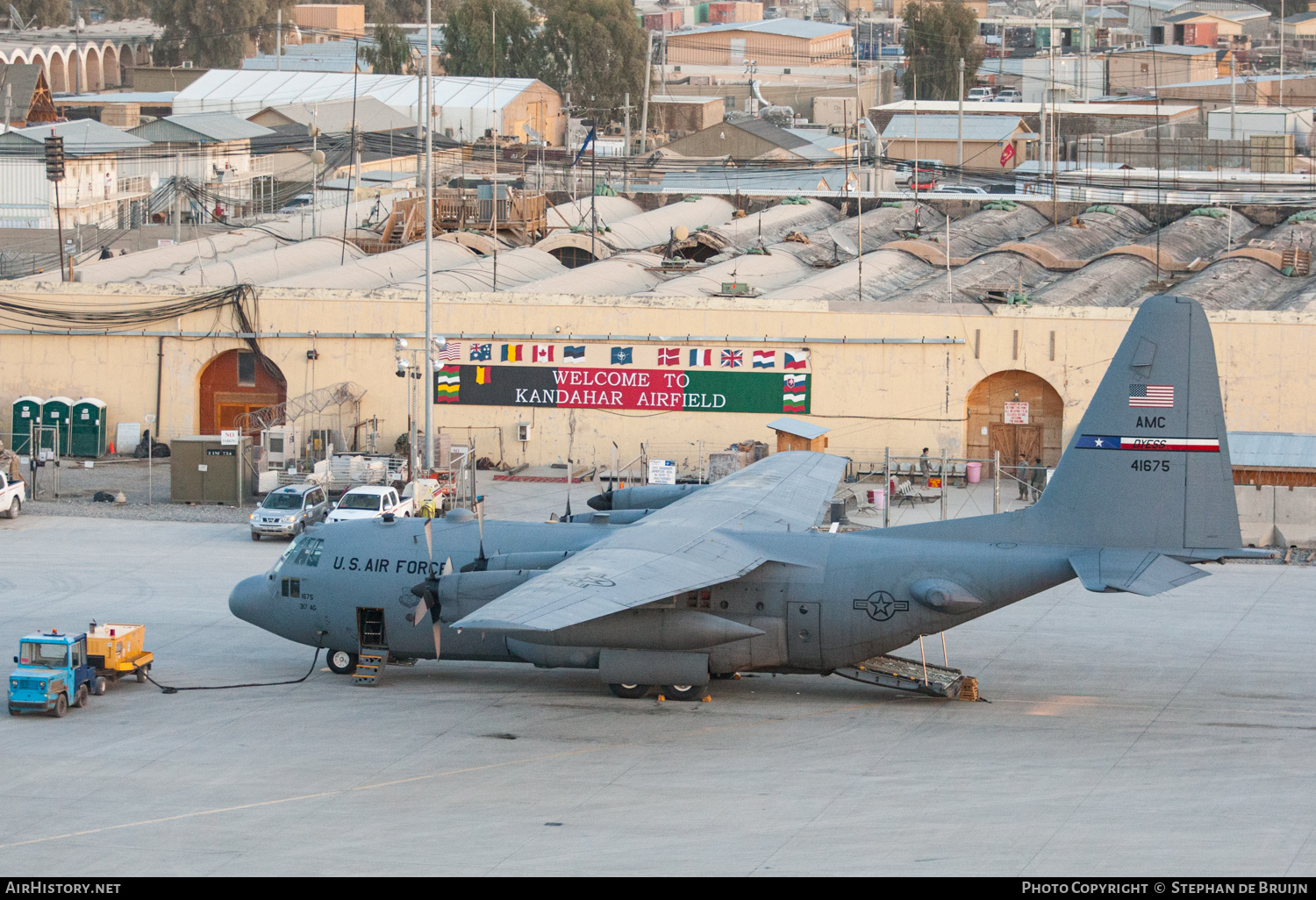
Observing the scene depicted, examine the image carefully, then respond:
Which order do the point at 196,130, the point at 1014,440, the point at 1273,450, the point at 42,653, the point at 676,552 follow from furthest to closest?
the point at 196,130 < the point at 1014,440 < the point at 1273,450 < the point at 42,653 < the point at 676,552

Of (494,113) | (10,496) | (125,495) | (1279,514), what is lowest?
(125,495)

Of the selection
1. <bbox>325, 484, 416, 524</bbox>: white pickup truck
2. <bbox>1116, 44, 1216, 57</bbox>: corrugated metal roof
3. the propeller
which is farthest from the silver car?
<bbox>1116, 44, 1216, 57</bbox>: corrugated metal roof

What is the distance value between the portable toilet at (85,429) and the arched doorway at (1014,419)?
30219mm

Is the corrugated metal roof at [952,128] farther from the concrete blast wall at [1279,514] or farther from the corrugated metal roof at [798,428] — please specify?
the concrete blast wall at [1279,514]

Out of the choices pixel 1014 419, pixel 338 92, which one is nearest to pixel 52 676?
pixel 1014 419

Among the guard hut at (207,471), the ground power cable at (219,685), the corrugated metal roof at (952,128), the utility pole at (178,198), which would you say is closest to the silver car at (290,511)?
the guard hut at (207,471)

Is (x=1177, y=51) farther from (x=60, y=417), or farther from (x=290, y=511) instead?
(x=290, y=511)

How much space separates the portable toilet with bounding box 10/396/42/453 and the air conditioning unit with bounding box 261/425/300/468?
978cm

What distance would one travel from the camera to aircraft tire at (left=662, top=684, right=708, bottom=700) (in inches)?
1273

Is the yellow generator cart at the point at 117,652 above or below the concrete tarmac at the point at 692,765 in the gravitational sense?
above

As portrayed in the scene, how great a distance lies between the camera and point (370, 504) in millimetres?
47031

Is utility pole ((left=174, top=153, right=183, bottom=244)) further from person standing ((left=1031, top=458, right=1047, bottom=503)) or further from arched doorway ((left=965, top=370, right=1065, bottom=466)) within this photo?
person standing ((left=1031, top=458, right=1047, bottom=503))

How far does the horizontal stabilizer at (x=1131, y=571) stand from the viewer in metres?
29.6

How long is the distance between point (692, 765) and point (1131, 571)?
357 inches
